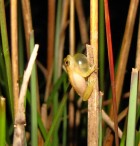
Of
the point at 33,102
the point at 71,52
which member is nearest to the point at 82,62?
the point at 33,102

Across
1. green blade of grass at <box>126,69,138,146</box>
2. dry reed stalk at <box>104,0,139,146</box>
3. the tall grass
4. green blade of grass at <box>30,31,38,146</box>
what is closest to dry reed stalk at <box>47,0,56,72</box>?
the tall grass

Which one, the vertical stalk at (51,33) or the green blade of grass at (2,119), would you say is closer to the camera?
the green blade of grass at (2,119)

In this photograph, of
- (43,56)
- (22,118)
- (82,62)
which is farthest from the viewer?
(43,56)

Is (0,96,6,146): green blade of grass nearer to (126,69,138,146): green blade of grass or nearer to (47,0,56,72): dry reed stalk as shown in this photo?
(126,69,138,146): green blade of grass

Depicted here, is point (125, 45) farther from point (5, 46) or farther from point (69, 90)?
point (5, 46)

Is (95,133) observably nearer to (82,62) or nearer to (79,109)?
(82,62)

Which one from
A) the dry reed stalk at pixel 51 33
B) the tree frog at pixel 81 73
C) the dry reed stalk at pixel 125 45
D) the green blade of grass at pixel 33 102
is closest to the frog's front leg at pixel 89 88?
the tree frog at pixel 81 73

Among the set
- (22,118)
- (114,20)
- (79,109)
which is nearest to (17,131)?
(22,118)

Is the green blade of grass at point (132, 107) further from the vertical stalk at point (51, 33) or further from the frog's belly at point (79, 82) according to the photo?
the vertical stalk at point (51, 33)
